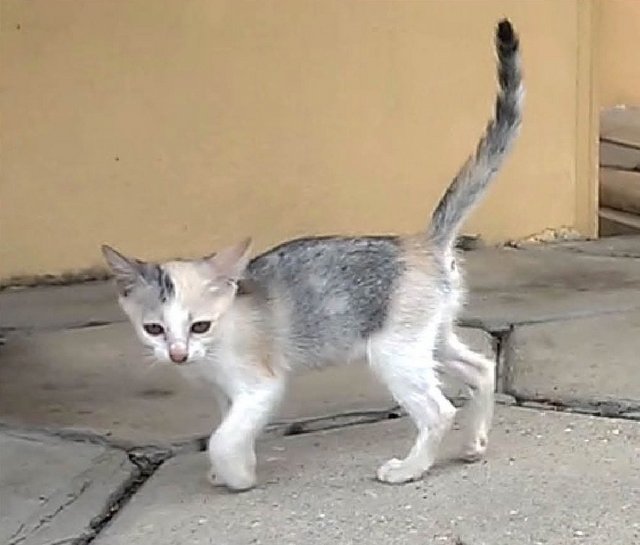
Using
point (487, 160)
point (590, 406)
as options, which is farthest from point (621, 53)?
point (487, 160)

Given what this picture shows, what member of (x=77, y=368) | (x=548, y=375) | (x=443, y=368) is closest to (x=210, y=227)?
(x=77, y=368)

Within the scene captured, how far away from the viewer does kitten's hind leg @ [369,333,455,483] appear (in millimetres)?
3361

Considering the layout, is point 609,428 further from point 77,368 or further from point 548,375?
point 77,368

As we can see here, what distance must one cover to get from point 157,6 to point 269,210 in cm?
93

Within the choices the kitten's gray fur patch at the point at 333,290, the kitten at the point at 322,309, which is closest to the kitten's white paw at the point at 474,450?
the kitten at the point at 322,309

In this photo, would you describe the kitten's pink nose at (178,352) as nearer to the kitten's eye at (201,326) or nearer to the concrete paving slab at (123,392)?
the kitten's eye at (201,326)

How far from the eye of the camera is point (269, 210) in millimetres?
5883

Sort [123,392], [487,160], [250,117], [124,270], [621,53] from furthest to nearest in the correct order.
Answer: [621,53]
[250,117]
[123,392]
[487,160]
[124,270]

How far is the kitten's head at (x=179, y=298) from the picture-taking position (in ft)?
10.4

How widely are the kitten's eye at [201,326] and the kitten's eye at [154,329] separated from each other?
2.8 inches

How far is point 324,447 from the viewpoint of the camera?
374cm

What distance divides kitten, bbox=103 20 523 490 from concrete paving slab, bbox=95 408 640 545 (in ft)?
0.30

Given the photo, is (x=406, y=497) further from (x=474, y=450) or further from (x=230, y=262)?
(x=230, y=262)

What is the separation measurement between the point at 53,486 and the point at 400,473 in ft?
2.76
